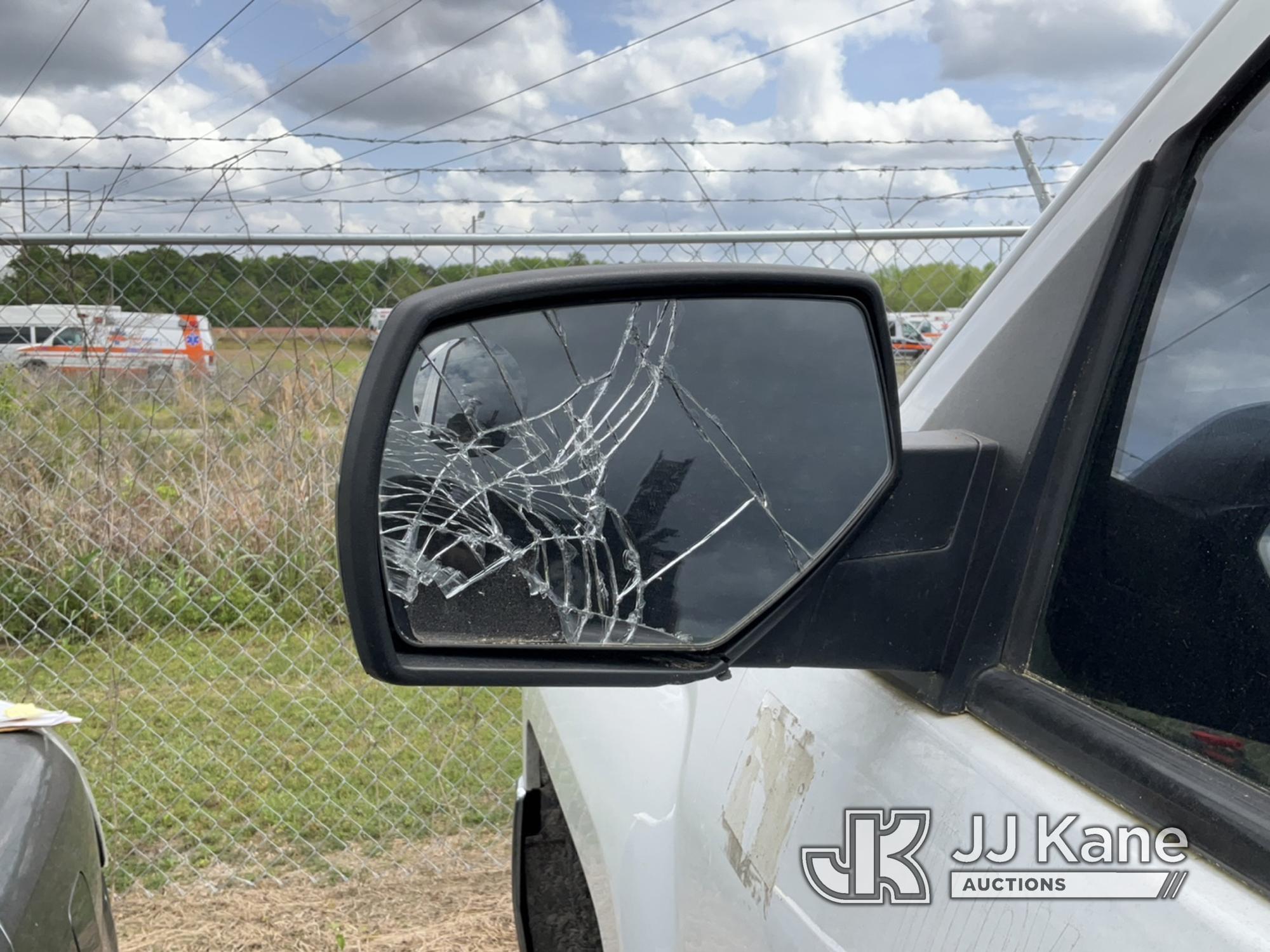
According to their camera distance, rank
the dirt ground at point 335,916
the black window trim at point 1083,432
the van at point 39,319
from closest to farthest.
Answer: the black window trim at point 1083,432, the dirt ground at point 335,916, the van at point 39,319

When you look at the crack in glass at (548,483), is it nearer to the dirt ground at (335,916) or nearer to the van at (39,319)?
the dirt ground at (335,916)

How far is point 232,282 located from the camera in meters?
3.80

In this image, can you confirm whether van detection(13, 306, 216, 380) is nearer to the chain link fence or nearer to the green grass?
the chain link fence

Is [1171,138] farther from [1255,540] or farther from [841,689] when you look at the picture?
[841,689]

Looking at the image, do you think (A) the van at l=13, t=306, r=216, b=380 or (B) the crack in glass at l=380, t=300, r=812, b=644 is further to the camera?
(A) the van at l=13, t=306, r=216, b=380

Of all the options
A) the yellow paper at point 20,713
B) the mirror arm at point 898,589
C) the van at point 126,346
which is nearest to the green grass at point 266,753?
the van at point 126,346

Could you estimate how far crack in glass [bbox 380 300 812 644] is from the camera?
1.03 meters

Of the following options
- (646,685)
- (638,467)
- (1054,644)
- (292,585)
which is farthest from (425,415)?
(292,585)

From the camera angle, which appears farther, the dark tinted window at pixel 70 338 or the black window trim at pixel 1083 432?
the dark tinted window at pixel 70 338

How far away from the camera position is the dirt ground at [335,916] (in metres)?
3.55

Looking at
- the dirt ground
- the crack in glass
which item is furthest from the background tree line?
the crack in glass

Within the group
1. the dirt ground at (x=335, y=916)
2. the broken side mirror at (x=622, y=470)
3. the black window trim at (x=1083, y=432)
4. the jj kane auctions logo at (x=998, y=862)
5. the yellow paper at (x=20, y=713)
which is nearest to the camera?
the jj kane auctions logo at (x=998, y=862)

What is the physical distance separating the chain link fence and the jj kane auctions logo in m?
2.93

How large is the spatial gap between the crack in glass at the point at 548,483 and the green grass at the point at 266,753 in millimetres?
3240
